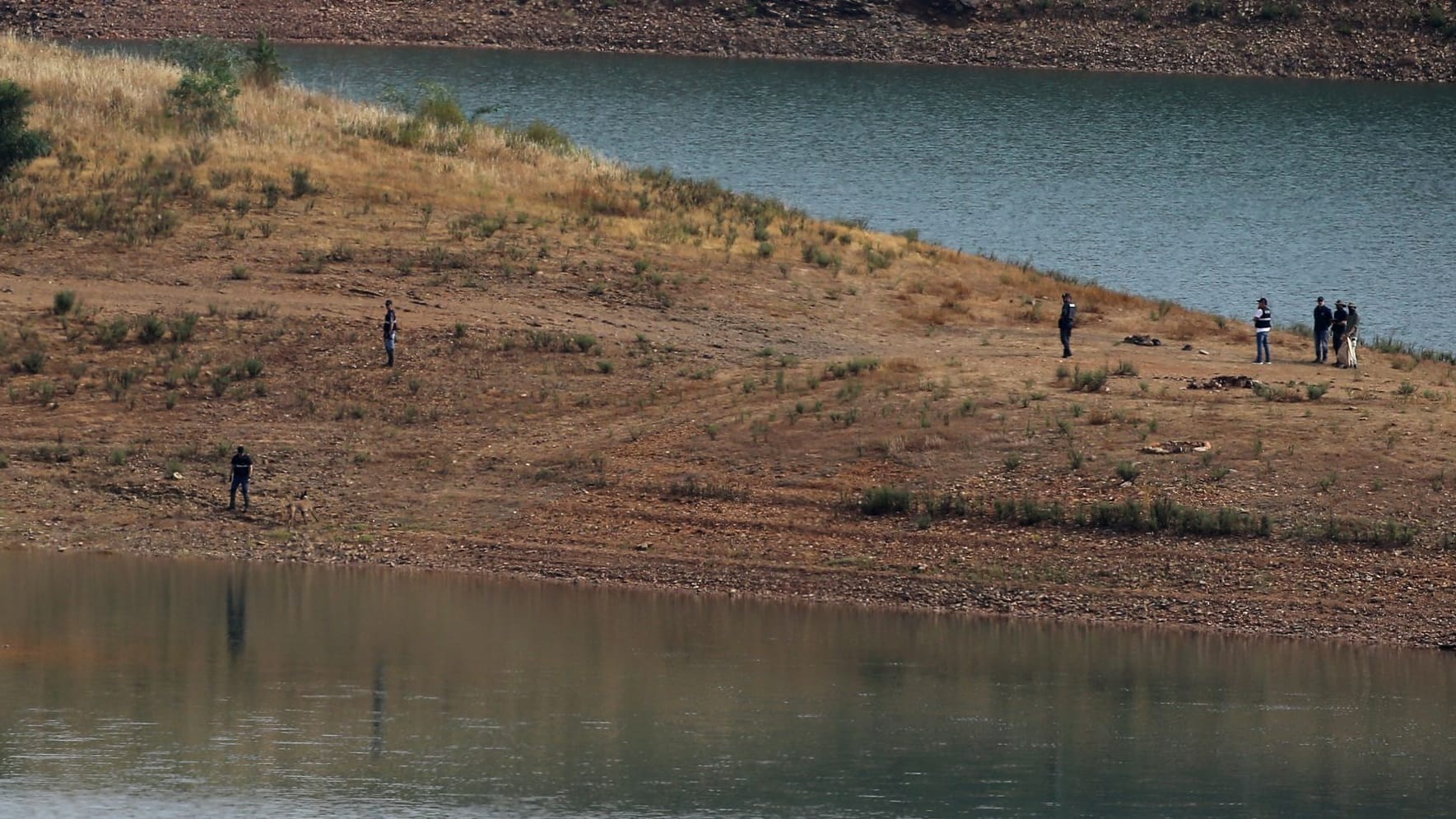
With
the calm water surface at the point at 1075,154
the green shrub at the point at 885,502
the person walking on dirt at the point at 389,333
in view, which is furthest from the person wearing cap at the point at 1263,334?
the person walking on dirt at the point at 389,333

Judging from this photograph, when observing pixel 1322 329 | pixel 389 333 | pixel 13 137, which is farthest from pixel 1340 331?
pixel 13 137

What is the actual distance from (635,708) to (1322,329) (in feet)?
65.0

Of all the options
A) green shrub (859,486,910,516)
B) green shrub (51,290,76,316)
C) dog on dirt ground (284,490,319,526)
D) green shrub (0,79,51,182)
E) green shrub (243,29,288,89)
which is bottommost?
dog on dirt ground (284,490,319,526)

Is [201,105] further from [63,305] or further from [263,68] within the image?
[63,305]

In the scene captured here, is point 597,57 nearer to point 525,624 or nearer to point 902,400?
point 902,400

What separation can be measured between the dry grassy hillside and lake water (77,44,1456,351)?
1172cm

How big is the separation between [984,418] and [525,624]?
10.7 m

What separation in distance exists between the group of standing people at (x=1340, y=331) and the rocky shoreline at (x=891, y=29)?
69.6 metres

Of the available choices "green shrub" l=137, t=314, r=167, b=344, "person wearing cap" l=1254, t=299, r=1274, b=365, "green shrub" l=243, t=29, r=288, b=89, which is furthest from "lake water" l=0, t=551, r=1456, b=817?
"green shrub" l=243, t=29, r=288, b=89

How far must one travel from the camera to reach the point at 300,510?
36.7 meters

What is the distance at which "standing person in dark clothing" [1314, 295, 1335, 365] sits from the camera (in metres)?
41.5

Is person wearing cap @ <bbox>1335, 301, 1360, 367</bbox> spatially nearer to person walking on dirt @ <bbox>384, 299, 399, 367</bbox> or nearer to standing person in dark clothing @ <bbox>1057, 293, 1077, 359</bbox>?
standing person in dark clothing @ <bbox>1057, 293, 1077, 359</bbox>

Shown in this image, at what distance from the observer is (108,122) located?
2012 inches

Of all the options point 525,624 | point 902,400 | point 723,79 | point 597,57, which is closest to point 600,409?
point 902,400
